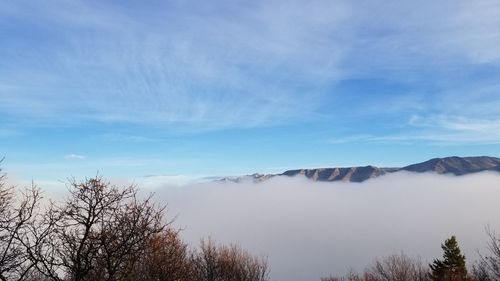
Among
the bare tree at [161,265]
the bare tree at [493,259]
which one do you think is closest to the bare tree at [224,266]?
the bare tree at [493,259]

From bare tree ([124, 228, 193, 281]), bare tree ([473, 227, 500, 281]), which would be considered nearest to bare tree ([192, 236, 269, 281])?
bare tree ([473, 227, 500, 281])

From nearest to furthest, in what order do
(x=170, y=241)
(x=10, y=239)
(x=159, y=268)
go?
(x=10, y=239)
(x=159, y=268)
(x=170, y=241)

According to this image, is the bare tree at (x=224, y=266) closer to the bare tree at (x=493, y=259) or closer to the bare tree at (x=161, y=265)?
the bare tree at (x=493, y=259)

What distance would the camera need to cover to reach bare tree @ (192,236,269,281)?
59.2 meters

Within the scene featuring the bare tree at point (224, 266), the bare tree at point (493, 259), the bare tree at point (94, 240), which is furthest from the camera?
the bare tree at point (224, 266)

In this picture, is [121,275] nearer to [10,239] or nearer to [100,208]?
[100,208]

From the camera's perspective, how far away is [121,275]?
771 inches

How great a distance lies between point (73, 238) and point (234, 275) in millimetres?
42424

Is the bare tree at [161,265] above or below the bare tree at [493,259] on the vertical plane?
above

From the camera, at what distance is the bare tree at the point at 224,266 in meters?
59.2

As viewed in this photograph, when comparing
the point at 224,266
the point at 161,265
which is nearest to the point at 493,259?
the point at 161,265

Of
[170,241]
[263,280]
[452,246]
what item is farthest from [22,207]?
[452,246]

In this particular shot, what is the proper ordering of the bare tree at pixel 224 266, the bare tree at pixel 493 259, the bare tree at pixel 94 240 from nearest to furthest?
1. the bare tree at pixel 94 240
2. the bare tree at pixel 493 259
3. the bare tree at pixel 224 266

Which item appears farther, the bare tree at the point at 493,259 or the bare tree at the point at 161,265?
the bare tree at the point at 493,259
